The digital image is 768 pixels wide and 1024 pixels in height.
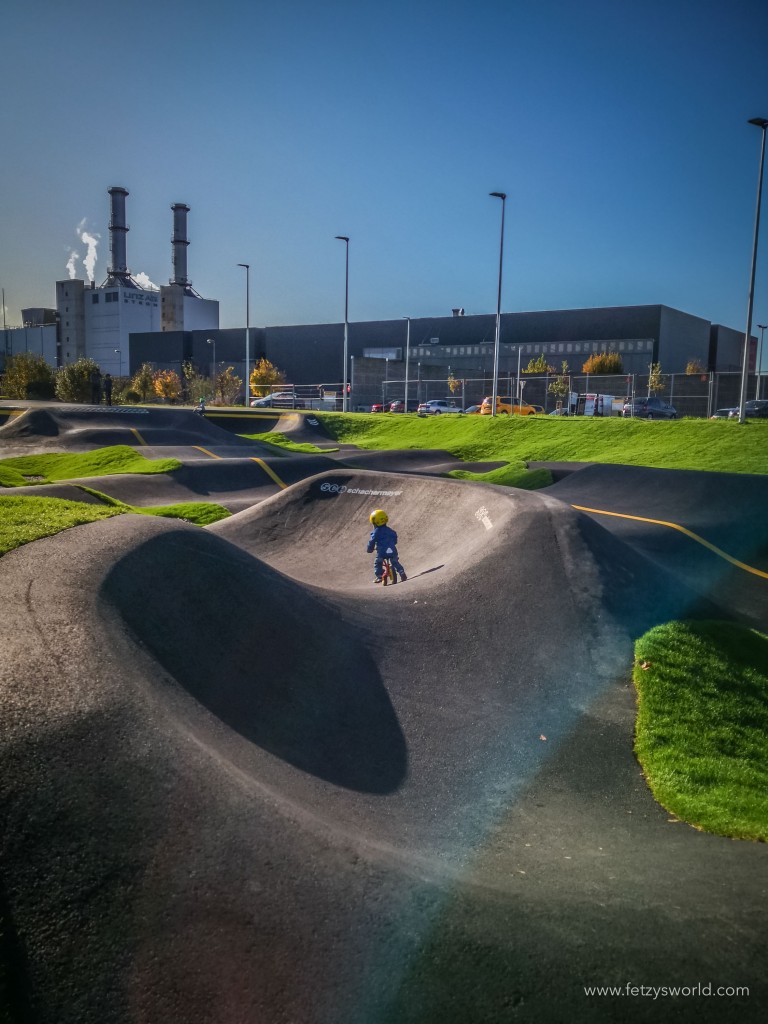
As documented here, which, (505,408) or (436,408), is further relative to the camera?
(436,408)

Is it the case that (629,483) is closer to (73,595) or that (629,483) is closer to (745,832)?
(745,832)

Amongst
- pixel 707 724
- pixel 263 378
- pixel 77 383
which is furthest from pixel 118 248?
pixel 707 724

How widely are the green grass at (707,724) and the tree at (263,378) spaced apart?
6696 cm

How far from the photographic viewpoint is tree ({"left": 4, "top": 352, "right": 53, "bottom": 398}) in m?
62.9

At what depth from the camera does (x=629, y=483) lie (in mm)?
21594

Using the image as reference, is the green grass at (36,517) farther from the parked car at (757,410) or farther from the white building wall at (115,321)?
the white building wall at (115,321)

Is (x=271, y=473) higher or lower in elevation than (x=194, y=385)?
lower

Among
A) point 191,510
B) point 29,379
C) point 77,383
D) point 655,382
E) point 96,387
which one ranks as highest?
point 655,382

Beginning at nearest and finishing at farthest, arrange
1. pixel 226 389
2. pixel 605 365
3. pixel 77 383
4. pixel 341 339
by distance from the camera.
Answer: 1. pixel 77 383
2. pixel 605 365
3. pixel 226 389
4. pixel 341 339

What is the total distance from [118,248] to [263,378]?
3617 centimetres

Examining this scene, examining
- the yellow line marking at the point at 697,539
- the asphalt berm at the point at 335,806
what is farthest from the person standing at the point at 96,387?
the asphalt berm at the point at 335,806

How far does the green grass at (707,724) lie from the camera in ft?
21.1

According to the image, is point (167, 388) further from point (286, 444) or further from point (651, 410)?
point (651, 410)

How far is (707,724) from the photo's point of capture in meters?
7.83
